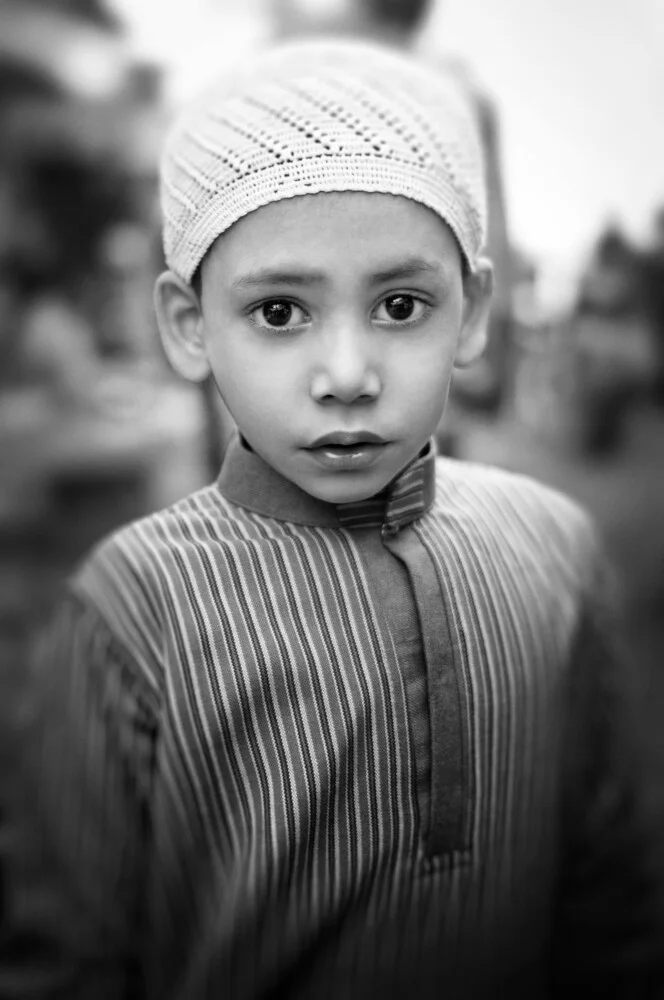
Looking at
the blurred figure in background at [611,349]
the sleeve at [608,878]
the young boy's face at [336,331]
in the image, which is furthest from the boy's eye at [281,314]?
the blurred figure in background at [611,349]

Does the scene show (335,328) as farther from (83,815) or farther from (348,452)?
(83,815)

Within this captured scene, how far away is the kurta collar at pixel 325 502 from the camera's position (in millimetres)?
580

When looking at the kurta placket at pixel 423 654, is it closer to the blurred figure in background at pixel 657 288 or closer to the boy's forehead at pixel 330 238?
the boy's forehead at pixel 330 238

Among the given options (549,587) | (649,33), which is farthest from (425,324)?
(649,33)

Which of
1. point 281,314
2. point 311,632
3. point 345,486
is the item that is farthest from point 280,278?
point 311,632

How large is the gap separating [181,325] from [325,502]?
0.17 metres

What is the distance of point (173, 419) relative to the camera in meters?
1.13

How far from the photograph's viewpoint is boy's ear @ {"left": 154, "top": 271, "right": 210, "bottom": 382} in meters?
0.55

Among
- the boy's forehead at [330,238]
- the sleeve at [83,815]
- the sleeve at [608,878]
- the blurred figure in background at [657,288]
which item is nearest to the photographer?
the boy's forehead at [330,238]

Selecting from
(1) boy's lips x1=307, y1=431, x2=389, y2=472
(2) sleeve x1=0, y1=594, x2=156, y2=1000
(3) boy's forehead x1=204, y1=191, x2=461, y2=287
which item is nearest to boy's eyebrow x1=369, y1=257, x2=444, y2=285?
(3) boy's forehead x1=204, y1=191, x2=461, y2=287

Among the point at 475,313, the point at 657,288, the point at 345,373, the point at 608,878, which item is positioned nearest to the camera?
the point at 345,373

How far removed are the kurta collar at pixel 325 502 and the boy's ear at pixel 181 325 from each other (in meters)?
0.08

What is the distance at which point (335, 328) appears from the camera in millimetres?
480

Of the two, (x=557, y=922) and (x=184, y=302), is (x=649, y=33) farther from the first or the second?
(x=557, y=922)
